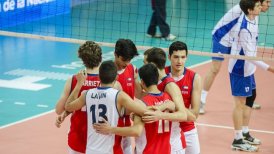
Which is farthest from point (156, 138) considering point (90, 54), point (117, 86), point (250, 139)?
point (250, 139)

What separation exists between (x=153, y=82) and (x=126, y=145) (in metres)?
1.12

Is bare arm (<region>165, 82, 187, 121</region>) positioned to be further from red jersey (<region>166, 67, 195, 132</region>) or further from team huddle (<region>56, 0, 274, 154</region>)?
red jersey (<region>166, 67, 195, 132</region>)

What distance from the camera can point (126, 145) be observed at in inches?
319

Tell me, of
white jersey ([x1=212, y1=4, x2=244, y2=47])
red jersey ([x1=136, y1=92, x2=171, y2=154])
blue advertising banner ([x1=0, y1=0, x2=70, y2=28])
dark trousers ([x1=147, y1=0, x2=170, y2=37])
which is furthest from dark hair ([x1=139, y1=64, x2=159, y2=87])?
blue advertising banner ([x1=0, y1=0, x2=70, y2=28])

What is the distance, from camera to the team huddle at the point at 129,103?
287 inches

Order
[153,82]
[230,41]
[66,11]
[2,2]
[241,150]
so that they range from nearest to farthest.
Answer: [153,82], [241,150], [230,41], [2,2], [66,11]

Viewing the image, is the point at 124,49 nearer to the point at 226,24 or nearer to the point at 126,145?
the point at 126,145

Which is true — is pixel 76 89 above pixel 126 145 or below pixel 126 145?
above

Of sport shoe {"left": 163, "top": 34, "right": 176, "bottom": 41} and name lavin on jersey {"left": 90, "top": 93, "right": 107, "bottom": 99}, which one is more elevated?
name lavin on jersey {"left": 90, "top": 93, "right": 107, "bottom": 99}

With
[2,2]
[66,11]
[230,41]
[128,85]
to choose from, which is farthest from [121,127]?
[66,11]

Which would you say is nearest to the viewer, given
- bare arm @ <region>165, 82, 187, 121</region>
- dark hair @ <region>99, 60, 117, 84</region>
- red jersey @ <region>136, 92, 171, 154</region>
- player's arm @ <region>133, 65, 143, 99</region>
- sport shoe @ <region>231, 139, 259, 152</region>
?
dark hair @ <region>99, 60, 117, 84</region>

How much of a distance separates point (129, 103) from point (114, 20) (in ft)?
42.7

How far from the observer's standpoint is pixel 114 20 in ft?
66.0

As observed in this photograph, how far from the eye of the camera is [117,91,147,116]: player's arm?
720 centimetres
